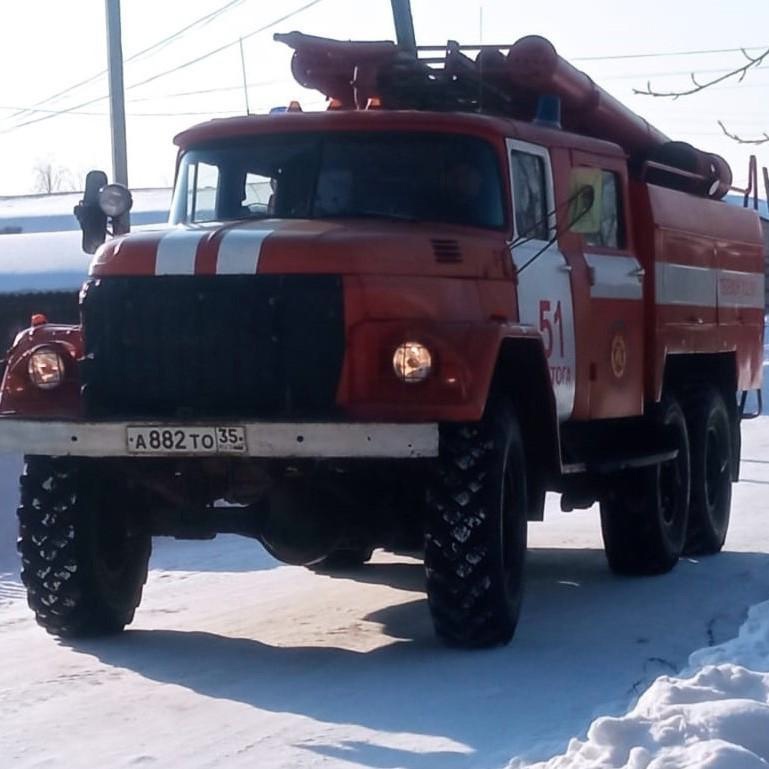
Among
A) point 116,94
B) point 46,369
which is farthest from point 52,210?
point 46,369

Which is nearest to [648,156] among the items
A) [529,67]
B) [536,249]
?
[529,67]

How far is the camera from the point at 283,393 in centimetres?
792

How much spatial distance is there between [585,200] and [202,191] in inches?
76.6

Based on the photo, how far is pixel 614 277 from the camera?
399 inches

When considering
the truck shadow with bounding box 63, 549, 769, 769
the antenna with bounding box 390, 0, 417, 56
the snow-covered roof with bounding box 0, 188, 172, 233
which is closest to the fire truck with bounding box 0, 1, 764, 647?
the truck shadow with bounding box 63, 549, 769, 769

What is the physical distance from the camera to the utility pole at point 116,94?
66.6 ft

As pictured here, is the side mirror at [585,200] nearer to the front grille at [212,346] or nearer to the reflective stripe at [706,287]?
the reflective stripe at [706,287]

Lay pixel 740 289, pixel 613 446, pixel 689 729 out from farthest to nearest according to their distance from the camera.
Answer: pixel 740 289 → pixel 613 446 → pixel 689 729

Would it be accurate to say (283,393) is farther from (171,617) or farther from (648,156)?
(648,156)

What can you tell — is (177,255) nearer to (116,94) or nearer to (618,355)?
(618,355)

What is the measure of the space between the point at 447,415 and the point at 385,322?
1.69ft

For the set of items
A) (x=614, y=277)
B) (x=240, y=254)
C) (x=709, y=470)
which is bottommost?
(x=709, y=470)

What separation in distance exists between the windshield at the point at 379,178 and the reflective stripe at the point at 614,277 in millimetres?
1127

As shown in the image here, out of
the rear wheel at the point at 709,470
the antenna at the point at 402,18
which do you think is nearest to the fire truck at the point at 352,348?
the rear wheel at the point at 709,470
